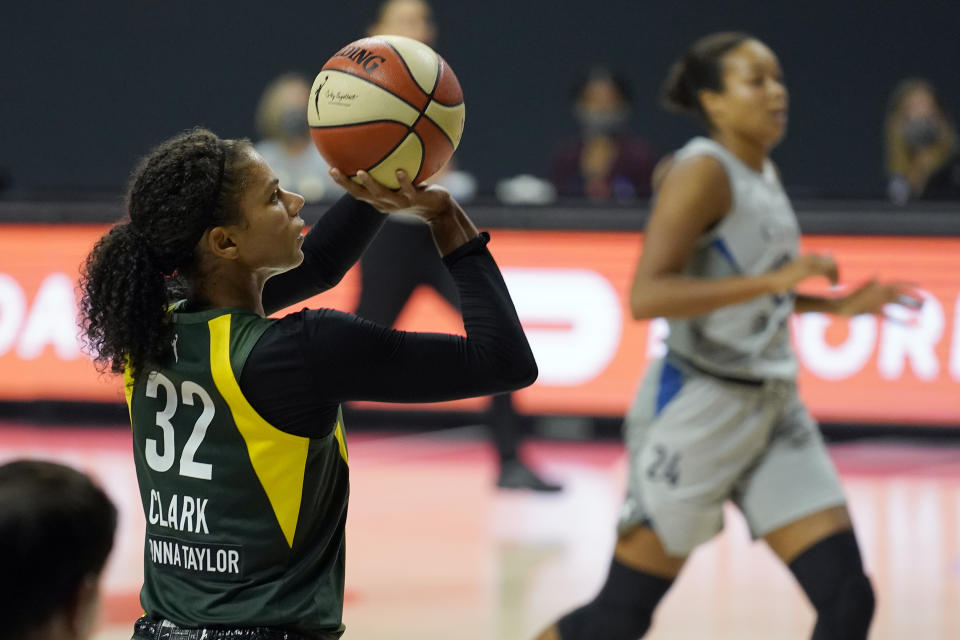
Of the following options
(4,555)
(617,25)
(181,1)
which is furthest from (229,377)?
(181,1)

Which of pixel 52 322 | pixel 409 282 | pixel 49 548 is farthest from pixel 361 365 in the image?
pixel 52 322

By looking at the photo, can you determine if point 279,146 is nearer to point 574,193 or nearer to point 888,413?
point 574,193

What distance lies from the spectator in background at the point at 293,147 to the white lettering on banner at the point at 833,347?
2607mm

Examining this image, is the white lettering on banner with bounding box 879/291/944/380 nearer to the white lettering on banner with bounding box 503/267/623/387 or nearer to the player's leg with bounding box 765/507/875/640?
the white lettering on banner with bounding box 503/267/623/387

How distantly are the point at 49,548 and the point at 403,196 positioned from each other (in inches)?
42.8

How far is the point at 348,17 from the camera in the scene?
1202 centimetres

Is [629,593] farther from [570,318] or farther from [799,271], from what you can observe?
[570,318]

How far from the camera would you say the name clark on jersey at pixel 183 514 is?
2.25 metres

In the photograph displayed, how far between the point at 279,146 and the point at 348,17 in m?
4.34

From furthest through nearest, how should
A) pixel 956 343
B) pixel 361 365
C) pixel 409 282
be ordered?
1. pixel 956 343
2. pixel 409 282
3. pixel 361 365

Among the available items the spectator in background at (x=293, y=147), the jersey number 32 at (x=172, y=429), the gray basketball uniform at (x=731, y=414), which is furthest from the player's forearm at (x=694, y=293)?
the spectator in background at (x=293, y=147)

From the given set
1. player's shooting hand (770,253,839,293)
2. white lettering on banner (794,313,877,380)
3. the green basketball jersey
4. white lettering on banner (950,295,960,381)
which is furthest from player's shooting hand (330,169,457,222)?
white lettering on banner (950,295,960,381)

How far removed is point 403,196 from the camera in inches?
96.2

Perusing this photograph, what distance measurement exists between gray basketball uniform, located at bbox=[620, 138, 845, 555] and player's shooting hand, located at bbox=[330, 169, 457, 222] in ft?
3.87
